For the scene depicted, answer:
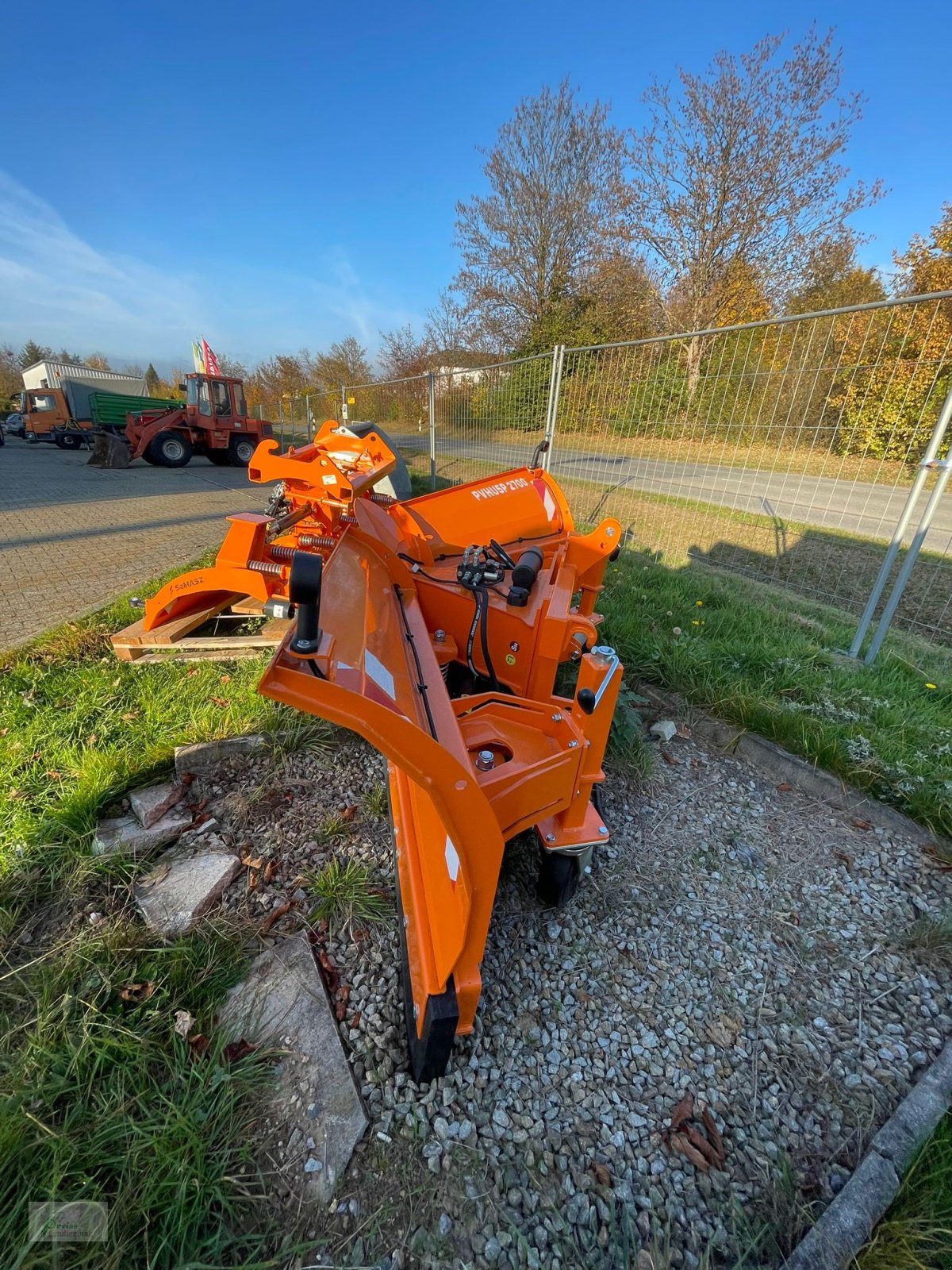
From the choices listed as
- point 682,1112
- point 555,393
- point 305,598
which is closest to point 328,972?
point 682,1112

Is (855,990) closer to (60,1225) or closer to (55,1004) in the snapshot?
(60,1225)

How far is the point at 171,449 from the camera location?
1431 cm

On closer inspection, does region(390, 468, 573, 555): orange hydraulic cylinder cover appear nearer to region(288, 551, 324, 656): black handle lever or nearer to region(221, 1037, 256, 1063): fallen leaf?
region(288, 551, 324, 656): black handle lever

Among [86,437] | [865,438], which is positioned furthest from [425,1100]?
[86,437]

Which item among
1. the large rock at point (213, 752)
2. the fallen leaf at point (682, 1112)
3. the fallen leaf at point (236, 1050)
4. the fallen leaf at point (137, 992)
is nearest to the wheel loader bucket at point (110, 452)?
the large rock at point (213, 752)

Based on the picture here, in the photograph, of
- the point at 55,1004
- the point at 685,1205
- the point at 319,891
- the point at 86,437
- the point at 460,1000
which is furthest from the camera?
the point at 86,437

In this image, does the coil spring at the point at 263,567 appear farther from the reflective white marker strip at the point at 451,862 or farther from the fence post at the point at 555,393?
the fence post at the point at 555,393

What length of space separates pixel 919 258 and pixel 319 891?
16972 mm

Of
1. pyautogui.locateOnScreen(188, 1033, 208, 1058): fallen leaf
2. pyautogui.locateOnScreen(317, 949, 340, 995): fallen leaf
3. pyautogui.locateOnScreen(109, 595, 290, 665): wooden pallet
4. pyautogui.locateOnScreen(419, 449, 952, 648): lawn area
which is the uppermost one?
pyautogui.locateOnScreen(419, 449, 952, 648): lawn area

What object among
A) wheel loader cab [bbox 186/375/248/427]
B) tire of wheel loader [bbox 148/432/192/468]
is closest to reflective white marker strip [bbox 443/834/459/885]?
wheel loader cab [bbox 186/375/248/427]

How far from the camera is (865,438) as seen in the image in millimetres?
3840

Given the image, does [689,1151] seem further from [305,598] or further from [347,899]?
[305,598]

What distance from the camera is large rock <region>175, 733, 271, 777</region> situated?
8.25 ft

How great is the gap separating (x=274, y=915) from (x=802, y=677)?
324 centimetres
